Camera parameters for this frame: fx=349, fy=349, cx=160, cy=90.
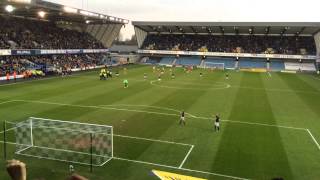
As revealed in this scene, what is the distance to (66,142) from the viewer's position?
62.9ft

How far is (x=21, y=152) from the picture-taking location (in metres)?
19.4

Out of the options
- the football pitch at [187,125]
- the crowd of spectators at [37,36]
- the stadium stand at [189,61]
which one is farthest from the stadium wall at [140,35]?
the football pitch at [187,125]

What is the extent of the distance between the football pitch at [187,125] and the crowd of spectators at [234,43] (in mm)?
44966

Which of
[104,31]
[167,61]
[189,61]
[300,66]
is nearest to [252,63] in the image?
[300,66]

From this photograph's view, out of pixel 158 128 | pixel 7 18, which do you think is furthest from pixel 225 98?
pixel 7 18

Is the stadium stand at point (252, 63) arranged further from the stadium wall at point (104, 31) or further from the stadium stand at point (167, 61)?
the stadium wall at point (104, 31)

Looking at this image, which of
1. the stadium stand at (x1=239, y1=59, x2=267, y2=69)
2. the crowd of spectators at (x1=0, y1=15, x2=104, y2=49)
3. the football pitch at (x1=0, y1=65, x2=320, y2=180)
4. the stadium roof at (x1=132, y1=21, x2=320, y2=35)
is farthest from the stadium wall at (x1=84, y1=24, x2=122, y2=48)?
the football pitch at (x1=0, y1=65, x2=320, y2=180)

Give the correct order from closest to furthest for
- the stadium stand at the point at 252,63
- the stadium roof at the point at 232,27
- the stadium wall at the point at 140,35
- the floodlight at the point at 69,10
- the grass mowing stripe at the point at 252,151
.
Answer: the grass mowing stripe at the point at 252,151, the floodlight at the point at 69,10, the stadium roof at the point at 232,27, the stadium stand at the point at 252,63, the stadium wall at the point at 140,35

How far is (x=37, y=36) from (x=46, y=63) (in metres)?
8.46

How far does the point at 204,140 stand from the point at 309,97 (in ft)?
79.1

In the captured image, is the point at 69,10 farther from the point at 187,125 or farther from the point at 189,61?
the point at 187,125

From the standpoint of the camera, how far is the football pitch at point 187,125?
17656mm

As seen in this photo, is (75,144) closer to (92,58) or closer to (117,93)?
(117,93)

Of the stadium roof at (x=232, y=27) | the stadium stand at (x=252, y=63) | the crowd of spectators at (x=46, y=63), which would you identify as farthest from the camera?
the stadium stand at (x=252, y=63)
